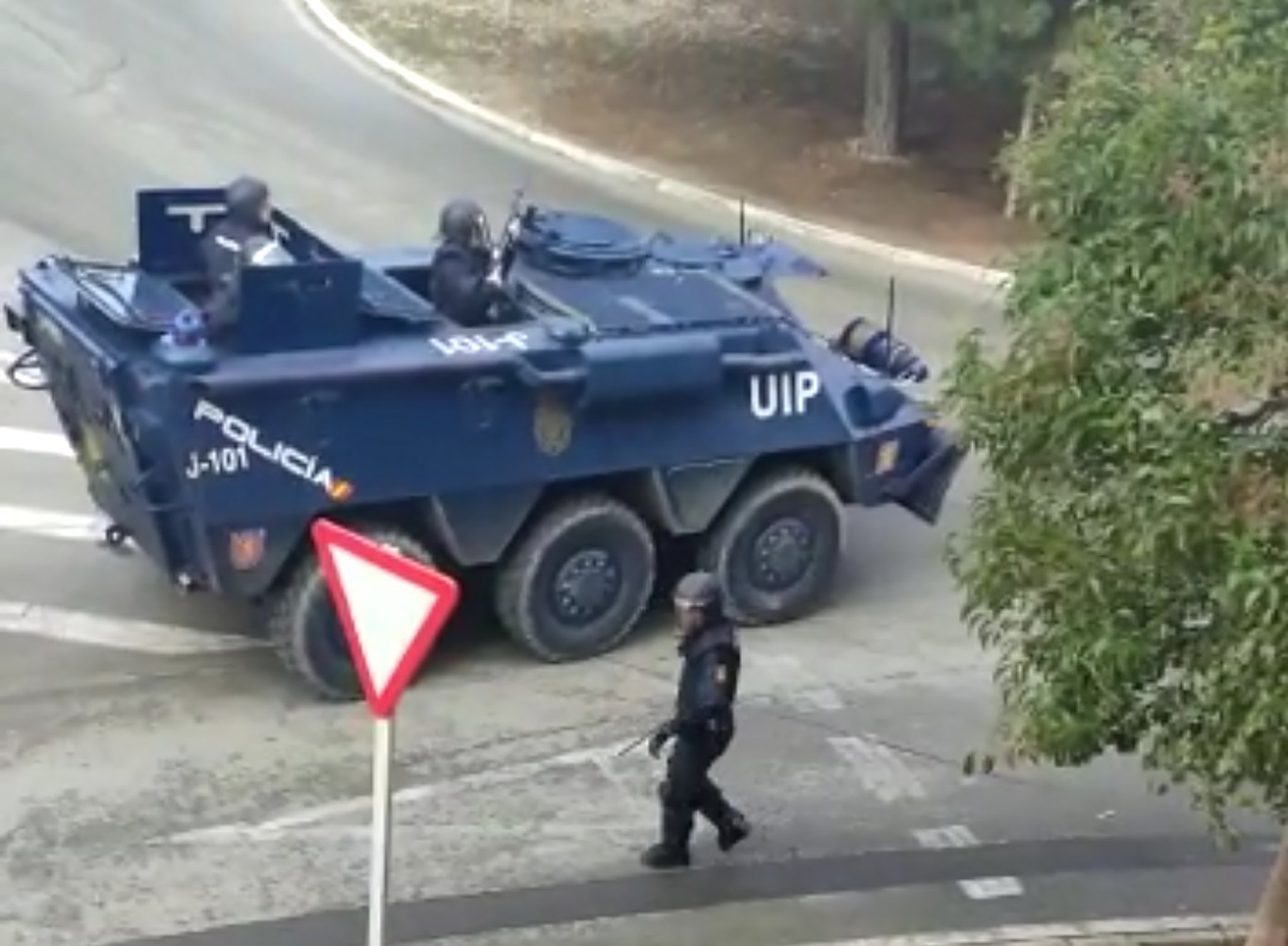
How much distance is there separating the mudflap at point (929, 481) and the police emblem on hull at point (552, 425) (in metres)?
2.04

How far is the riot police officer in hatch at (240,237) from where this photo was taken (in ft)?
35.9

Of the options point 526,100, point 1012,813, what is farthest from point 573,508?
point 526,100

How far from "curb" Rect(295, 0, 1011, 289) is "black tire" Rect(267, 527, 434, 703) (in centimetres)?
799

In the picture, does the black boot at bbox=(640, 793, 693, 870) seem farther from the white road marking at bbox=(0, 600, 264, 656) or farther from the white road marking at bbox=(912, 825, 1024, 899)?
the white road marking at bbox=(0, 600, 264, 656)

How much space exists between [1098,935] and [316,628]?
12.4 feet

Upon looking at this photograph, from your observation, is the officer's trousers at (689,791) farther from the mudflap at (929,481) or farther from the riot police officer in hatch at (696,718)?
the mudflap at (929,481)

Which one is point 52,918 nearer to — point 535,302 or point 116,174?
point 535,302

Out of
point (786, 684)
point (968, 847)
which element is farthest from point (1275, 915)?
point (786, 684)

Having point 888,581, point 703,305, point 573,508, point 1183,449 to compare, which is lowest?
point 888,581

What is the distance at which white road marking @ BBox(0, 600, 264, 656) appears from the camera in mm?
11734

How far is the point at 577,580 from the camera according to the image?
11.7 meters

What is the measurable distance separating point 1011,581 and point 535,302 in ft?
16.2

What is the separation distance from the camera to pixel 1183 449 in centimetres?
636

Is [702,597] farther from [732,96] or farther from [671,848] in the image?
[732,96]
